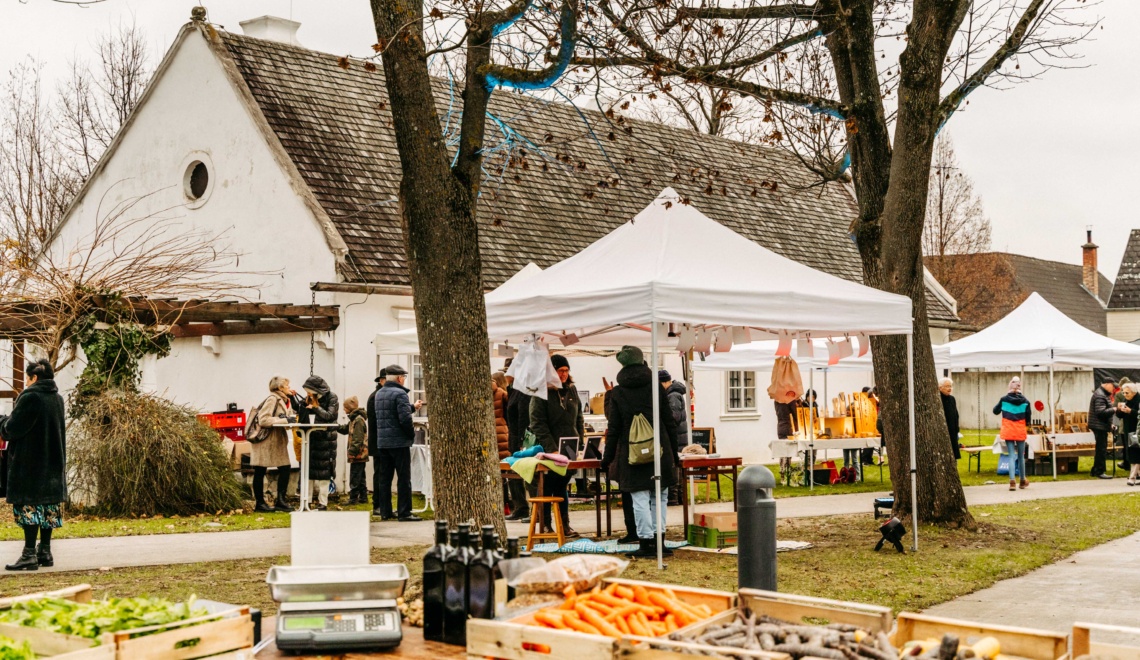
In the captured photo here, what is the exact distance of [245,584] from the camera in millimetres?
9914

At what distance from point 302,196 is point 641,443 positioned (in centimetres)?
1080

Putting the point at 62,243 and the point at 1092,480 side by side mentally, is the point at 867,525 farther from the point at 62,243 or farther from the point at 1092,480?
the point at 62,243

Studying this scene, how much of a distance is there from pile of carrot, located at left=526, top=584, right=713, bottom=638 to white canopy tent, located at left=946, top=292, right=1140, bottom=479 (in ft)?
62.2

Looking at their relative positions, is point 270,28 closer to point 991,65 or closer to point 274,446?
point 274,446

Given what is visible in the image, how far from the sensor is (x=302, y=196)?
66.4ft

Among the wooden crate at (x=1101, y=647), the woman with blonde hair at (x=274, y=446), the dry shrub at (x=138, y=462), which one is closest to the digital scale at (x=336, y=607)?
the wooden crate at (x=1101, y=647)

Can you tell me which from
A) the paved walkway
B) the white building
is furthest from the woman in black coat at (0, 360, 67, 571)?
the white building

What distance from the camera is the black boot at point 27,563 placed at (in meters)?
11.1

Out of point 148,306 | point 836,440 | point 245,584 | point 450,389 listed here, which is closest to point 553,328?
point 450,389

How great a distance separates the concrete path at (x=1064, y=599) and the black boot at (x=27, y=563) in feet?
25.7

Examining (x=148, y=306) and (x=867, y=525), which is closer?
(x=867, y=525)

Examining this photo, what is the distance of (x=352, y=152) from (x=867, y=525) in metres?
12.0

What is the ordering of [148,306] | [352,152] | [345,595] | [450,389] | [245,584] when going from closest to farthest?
[345,595] < [450,389] < [245,584] < [148,306] < [352,152]

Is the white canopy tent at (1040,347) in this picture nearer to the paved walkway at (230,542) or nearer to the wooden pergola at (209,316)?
the paved walkway at (230,542)
